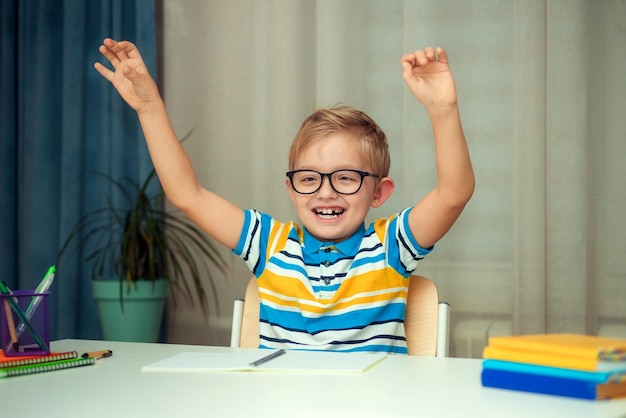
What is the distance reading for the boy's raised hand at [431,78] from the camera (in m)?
1.27

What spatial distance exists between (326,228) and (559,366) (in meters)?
0.76

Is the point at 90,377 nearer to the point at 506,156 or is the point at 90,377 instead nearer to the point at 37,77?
the point at 506,156

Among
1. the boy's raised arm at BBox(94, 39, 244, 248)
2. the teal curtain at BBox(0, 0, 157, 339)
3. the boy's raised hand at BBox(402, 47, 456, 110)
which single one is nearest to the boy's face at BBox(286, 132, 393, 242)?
the boy's raised arm at BBox(94, 39, 244, 248)

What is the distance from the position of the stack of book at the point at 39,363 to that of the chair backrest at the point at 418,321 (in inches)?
13.8

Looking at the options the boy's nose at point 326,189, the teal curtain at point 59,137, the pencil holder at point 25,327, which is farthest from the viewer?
the teal curtain at point 59,137

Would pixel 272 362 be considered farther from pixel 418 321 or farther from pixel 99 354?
pixel 418 321

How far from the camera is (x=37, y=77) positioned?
334 centimetres

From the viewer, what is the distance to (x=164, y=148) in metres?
1.51

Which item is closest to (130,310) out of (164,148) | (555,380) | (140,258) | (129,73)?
(140,258)

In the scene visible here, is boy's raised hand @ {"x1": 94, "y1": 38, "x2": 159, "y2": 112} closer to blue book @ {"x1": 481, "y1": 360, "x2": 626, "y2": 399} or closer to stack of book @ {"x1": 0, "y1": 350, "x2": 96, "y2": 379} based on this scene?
stack of book @ {"x1": 0, "y1": 350, "x2": 96, "y2": 379}

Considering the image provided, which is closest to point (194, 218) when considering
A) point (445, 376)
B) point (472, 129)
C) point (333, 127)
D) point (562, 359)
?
point (333, 127)

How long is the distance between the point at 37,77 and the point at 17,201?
21.5 inches

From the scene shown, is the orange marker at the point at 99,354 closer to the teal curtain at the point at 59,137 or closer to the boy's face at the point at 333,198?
the boy's face at the point at 333,198

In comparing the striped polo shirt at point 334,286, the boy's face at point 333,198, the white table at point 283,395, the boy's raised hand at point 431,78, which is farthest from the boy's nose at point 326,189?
the white table at point 283,395
